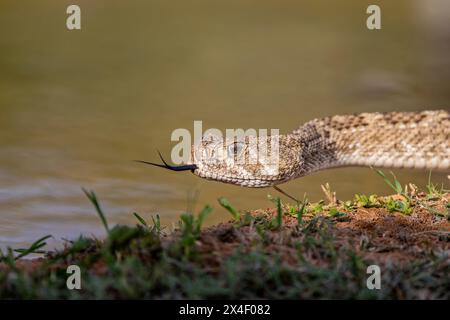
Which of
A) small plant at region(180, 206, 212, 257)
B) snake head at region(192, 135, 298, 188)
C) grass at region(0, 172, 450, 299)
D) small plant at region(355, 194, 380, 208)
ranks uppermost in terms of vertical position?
snake head at region(192, 135, 298, 188)

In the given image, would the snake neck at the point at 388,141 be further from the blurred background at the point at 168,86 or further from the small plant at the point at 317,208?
the small plant at the point at 317,208

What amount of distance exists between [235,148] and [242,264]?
350cm

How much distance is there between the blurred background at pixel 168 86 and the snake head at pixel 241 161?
69 cm

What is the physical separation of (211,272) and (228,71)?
37.1ft

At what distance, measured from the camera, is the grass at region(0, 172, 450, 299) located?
4324 mm

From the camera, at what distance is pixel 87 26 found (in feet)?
59.9

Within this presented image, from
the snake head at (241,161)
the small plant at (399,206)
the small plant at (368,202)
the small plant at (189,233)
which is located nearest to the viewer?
the small plant at (189,233)

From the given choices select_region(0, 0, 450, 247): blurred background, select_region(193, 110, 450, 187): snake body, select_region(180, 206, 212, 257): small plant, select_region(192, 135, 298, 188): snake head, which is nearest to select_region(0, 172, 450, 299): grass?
select_region(180, 206, 212, 257): small plant

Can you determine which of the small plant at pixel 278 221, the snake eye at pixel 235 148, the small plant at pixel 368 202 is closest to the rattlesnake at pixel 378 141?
the snake eye at pixel 235 148

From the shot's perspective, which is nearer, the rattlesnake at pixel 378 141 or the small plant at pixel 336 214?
the small plant at pixel 336 214

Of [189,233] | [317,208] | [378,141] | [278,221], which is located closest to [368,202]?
[317,208]

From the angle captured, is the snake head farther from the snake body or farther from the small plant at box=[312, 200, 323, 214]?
the small plant at box=[312, 200, 323, 214]

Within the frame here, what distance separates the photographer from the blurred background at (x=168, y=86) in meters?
9.44

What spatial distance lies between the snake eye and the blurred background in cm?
86
